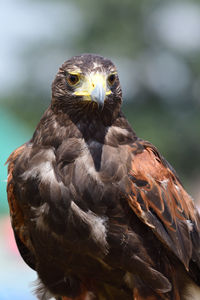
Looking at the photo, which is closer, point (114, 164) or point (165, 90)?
point (114, 164)

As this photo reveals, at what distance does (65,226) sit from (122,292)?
0.71 m

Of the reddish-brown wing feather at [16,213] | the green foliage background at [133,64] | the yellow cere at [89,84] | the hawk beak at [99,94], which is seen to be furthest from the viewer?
the green foliage background at [133,64]

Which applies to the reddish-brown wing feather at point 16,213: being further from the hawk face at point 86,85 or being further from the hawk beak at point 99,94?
the hawk beak at point 99,94

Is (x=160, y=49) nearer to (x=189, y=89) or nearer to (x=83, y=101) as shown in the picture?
(x=189, y=89)

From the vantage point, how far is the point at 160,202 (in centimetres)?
375

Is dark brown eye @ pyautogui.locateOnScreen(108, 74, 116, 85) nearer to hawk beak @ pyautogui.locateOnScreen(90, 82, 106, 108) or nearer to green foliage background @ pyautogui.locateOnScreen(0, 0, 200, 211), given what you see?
hawk beak @ pyautogui.locateOnScreen(90, 82, 106, 108)

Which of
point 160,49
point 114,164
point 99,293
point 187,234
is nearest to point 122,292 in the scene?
point 99,293

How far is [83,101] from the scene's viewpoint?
144 inches

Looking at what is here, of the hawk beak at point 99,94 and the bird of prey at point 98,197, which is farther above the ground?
the hawk beak at point 99,94

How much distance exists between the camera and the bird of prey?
3.61 metres

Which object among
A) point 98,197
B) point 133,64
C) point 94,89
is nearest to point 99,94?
point 94,89

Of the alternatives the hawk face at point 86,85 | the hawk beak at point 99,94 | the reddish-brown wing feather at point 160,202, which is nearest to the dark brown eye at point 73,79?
the hawk face at point 86,85

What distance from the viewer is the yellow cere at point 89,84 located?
11.7 ft

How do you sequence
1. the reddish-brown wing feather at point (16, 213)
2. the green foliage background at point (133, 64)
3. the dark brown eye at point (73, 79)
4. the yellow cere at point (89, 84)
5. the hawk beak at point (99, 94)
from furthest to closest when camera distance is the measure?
the green foliage background at point (133, 64) → the reddish-brown wing feather at point (16, 213) → the dark brown eye at point (73, 79) → the yellow cere at point (89, 84) → the hawk beak at point (99, 94)
